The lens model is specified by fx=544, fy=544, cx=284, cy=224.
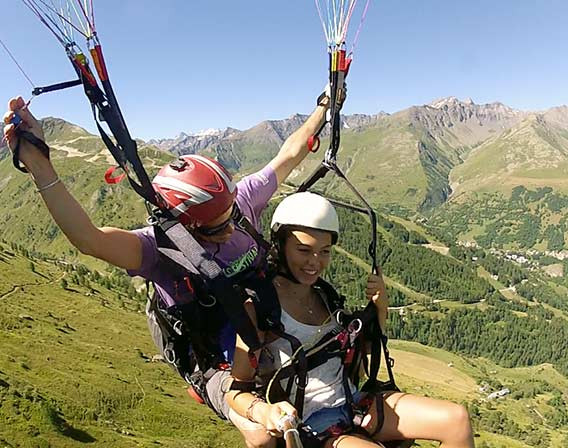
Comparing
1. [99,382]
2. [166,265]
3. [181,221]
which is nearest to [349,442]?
[166,265]

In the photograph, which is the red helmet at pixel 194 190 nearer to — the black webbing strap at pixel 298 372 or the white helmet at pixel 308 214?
the white helmet at pixel 308 214

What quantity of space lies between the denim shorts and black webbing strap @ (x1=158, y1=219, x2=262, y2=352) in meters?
0.85

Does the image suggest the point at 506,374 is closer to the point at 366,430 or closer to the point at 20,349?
the point at 20,349

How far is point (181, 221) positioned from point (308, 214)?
110 centimetres

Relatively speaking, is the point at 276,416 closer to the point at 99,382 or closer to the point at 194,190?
the point at 194,190

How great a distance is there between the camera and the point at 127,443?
2948cm

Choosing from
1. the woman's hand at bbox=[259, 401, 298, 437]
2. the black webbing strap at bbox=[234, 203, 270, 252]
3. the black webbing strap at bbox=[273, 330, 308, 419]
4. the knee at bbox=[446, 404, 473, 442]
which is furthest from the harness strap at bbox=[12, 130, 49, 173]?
the knee at bbox=[446, 404, 473, 442]

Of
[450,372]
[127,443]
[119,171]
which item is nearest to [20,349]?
[127,443]

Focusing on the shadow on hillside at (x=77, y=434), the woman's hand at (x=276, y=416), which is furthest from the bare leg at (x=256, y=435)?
the shadow on hillside at (x=77, y=434)

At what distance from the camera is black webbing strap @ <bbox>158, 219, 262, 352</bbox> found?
4188 millimetres

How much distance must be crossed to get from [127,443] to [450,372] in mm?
134296

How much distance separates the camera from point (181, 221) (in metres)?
4.69

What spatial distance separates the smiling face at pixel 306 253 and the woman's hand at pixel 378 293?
22.6 inches

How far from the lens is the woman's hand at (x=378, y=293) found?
505 centimetres
